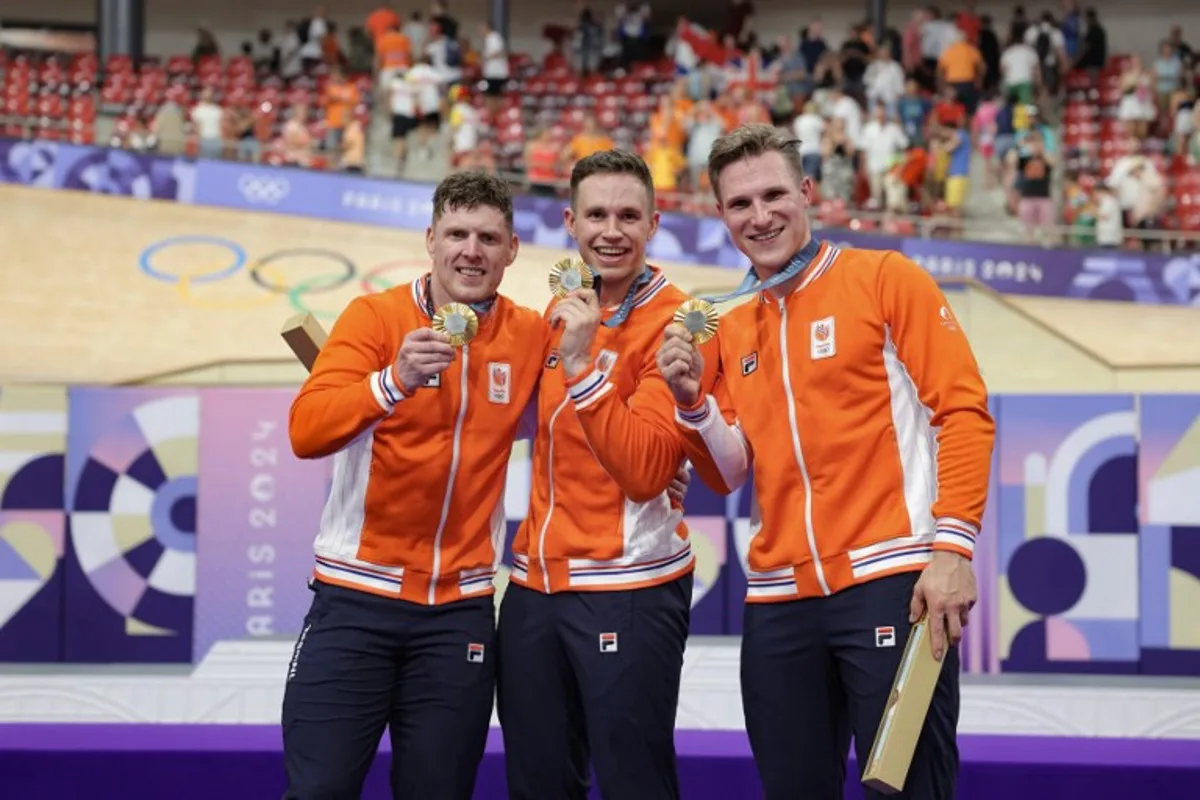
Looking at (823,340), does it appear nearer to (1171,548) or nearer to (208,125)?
(1171,548)

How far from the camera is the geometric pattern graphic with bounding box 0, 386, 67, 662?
7430mm

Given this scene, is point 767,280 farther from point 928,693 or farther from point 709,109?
point 709,109

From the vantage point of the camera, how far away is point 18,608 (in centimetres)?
745

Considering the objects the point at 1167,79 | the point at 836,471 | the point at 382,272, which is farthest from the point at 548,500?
the point at 1167,79

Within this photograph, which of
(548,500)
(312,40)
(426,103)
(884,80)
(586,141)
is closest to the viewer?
(548,500)

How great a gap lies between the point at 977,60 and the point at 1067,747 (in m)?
16.9

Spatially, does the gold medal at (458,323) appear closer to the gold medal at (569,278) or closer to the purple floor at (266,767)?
the gold medal at (569,278)

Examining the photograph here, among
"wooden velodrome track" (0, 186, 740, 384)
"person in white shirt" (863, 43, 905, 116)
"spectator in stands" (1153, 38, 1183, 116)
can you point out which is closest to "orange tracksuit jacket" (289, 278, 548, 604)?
"wooden velodrome track" (0, 186, 740, 384)

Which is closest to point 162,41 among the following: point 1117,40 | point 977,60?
point 977,60

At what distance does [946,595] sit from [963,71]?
17.7m

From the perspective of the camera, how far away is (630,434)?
11.7 feet

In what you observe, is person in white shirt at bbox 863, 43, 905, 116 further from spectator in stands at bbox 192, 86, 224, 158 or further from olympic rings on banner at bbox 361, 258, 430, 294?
spectator in stands at bbox 192, 86, 224, 158

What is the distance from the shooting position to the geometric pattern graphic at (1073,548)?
7.26 meters

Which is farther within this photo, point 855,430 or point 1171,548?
point 1171,548
